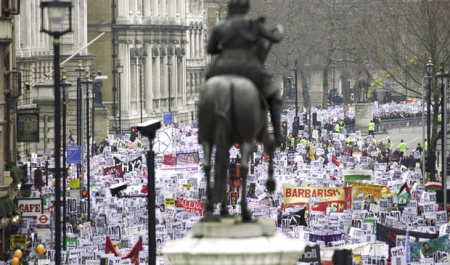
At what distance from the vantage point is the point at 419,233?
115 ft

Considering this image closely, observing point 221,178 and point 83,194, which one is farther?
point 83,194

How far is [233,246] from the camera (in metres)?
17.3

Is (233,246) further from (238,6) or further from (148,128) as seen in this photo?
(148,128)

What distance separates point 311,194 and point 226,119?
27.0 m

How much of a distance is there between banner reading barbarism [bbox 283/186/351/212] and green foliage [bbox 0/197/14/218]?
560 centimetres

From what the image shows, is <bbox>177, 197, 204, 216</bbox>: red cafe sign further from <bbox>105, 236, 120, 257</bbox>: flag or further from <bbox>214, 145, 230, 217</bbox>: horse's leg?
<bbox>214, 145, 230, 217</bbox>: horse's leg

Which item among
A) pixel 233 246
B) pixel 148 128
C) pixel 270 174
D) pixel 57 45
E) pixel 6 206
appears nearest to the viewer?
pixel 233 246

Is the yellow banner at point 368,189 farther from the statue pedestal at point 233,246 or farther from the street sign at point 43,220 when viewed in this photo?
the statue pedestal at point 233,246

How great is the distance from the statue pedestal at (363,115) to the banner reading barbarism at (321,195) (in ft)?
257

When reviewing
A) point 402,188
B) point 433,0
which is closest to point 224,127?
point 402,188

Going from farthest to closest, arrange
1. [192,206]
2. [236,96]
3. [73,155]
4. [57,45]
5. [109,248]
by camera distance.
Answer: [73,155]
[192,206]
[109,248]
[57,45]
[236,96]

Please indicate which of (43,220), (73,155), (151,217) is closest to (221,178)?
(151,217)

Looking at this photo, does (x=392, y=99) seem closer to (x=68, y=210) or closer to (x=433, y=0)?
(x=433, y=0)

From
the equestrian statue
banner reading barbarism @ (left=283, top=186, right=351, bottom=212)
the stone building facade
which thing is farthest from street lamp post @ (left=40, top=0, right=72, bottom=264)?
the stone building facade
